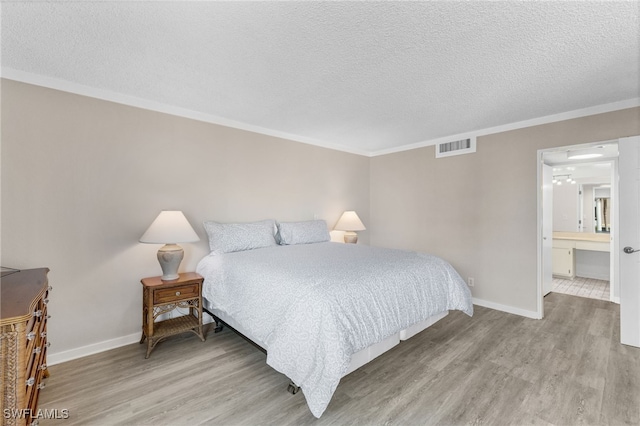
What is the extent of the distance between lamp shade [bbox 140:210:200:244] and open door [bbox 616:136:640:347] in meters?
4.42

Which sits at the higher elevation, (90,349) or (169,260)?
(169,260)

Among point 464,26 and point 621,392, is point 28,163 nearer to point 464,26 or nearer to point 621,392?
point 464,26

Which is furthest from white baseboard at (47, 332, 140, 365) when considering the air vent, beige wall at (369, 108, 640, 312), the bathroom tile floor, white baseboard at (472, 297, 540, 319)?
the bathroom tile floor

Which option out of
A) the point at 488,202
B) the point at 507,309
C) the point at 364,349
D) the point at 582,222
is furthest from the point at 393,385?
the point at 582,222

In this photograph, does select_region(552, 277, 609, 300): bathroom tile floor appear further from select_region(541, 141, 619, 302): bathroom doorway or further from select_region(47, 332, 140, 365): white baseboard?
select_region(47, 332, 140, 365): white baseboard

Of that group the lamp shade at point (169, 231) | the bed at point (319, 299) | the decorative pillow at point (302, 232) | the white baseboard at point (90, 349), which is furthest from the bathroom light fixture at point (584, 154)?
the white baseboard at point (90, 349)

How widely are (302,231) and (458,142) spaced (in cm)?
276

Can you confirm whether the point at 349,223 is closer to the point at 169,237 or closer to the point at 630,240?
the point at 169,237

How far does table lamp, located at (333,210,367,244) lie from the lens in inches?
182

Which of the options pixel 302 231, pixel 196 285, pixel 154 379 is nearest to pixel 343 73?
pixel 302 231

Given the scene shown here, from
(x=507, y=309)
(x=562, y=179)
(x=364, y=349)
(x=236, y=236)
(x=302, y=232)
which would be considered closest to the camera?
(x=364, y=349)

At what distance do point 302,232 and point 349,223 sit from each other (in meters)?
1.12

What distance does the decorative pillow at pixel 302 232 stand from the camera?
3.70 meters

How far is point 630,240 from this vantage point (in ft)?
9.07
